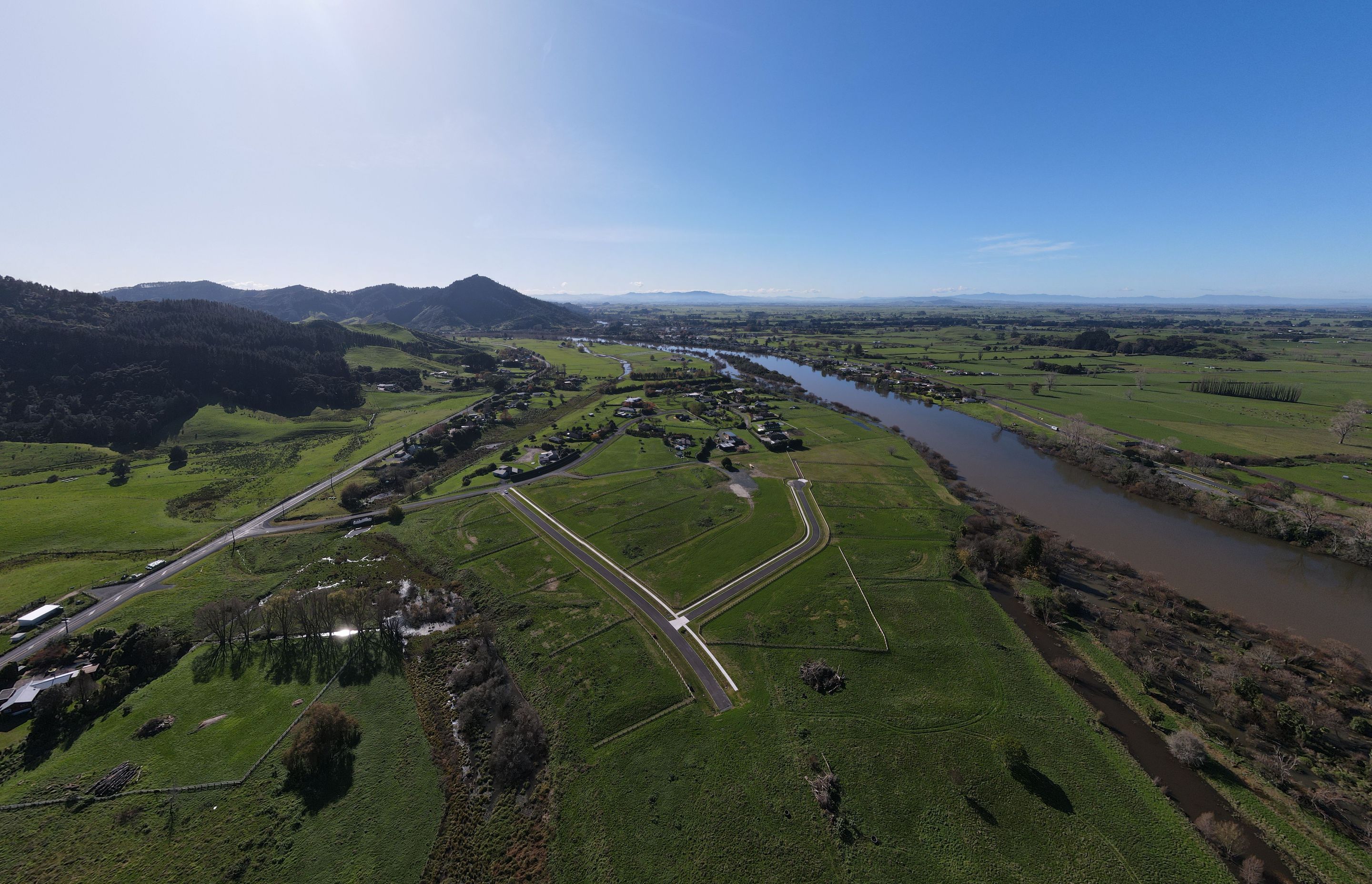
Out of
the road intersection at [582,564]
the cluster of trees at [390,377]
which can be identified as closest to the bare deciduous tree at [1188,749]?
the road intersection at [582,564]

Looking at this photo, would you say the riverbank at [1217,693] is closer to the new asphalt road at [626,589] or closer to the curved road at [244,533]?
the new asphalt road at [626,589]

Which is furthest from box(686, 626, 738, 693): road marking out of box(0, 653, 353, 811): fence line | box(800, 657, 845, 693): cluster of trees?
box(0, 653, 353, 811): fence line

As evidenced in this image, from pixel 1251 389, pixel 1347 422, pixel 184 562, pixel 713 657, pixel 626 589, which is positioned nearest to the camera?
pixel 713 657

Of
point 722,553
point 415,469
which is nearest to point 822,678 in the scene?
point 722,553

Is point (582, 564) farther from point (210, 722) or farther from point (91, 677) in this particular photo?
point (91, 677)

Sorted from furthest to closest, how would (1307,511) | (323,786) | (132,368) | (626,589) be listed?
(132,368), (1307,511), (626,589), (323,786)

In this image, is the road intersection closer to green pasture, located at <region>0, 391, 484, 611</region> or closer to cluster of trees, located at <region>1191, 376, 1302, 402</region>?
green pasture, located at <region>0, 391, 484, 611</region>
